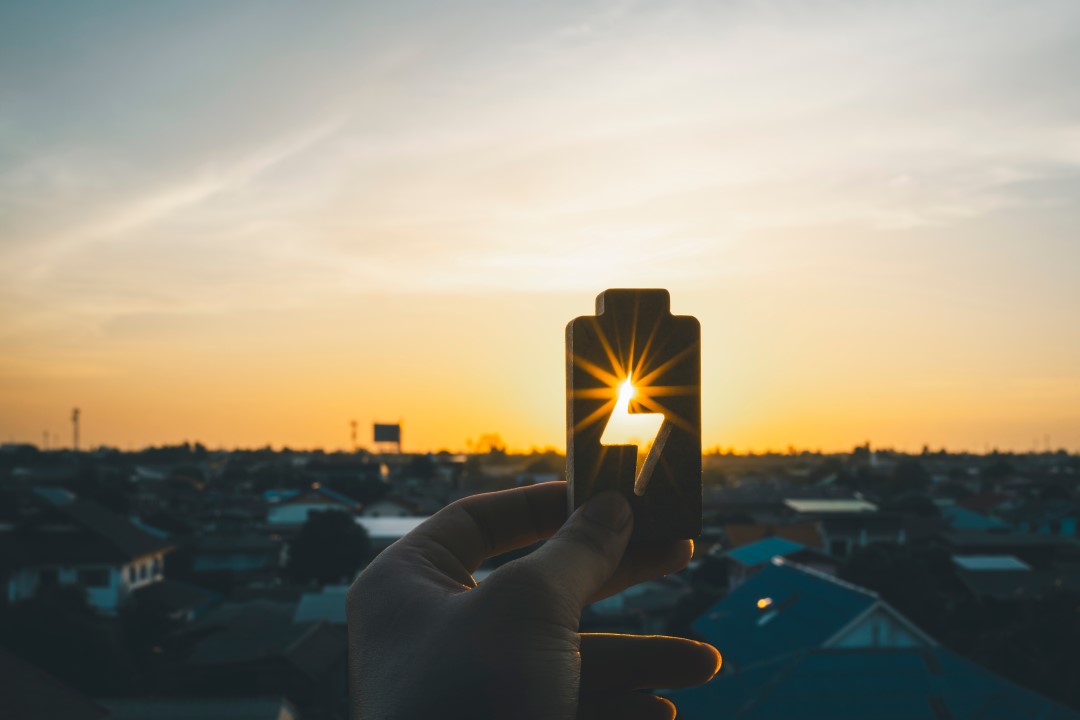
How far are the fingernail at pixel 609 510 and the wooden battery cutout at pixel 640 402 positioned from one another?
0.14 feet

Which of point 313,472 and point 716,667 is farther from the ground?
point 716,667

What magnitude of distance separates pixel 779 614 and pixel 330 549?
A: 22.4 metres

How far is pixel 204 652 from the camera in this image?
23703 millimetres

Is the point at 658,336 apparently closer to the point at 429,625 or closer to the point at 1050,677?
the point at 429,625

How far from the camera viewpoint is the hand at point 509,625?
6.18 feet

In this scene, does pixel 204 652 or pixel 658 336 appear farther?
pixel 204 652

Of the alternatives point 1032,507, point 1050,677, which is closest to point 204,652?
point 1050,677

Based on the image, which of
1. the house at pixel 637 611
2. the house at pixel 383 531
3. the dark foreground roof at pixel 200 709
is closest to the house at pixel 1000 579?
the house at pixel 637 611

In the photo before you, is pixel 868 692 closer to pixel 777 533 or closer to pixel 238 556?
pixel 777 533

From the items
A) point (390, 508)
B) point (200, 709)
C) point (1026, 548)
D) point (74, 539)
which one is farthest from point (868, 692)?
point (390, 508)

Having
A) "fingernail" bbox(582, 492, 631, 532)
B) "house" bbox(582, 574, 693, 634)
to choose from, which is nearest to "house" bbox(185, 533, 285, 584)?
"house" bbox(582, 574, 693, 634)

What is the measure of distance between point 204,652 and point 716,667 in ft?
79.4

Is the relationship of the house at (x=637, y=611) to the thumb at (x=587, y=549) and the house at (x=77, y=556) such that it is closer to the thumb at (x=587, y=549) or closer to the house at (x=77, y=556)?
the house at (x=77, y=556)

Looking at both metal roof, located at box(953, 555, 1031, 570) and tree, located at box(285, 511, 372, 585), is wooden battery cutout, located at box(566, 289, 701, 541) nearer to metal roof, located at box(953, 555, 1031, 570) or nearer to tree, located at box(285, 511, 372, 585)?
tree, located at box(285, 511, 372, 585)
